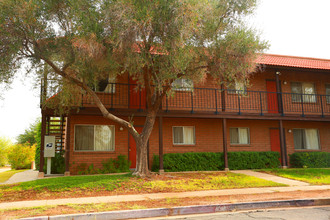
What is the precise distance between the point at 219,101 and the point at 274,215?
10.7 meters

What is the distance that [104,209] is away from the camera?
260 inches

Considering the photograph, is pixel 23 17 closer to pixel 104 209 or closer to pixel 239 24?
pixel 104 209

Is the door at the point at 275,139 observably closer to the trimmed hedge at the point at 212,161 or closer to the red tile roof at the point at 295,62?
the trimmed hedge at the point at 212,161

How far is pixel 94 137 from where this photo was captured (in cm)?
1461

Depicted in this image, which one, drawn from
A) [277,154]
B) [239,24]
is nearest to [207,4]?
[239,24]

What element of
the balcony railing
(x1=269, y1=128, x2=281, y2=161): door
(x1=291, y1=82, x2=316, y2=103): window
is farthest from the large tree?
(x1=291, y1=82, x2=316, y2=103): window

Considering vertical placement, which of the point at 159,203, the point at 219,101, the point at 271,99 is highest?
the point at 271,99

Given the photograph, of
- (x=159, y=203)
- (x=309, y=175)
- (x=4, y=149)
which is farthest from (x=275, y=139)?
(x=4, y=149)

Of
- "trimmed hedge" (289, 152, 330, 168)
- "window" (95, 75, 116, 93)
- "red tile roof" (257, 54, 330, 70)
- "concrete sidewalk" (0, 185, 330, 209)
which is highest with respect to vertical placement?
"red tile roof" (257, 54, 330, 70)

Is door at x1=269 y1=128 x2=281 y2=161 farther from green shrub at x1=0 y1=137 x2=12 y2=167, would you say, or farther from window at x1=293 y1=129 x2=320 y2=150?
green shrub at x1=0 y1=137 x2=12 y2=167

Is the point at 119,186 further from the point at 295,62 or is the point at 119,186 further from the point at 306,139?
the point at 306,139

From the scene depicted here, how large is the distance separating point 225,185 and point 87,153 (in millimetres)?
7059

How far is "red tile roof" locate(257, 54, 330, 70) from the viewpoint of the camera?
16.3 meters

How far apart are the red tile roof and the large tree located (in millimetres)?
5328
